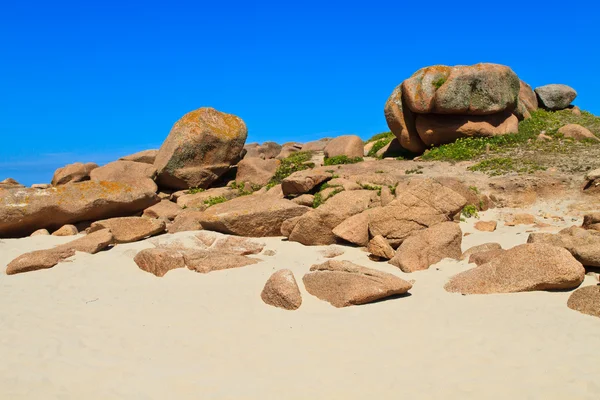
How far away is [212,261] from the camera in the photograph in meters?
9.88

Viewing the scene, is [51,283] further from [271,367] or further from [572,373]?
[572,373]

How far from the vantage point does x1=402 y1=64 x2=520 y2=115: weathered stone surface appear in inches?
775

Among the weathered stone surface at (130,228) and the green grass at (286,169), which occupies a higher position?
the green grass at (286,169)

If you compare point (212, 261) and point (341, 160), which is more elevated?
point (341, 160)

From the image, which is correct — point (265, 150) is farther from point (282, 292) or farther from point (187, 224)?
point (282, 292)

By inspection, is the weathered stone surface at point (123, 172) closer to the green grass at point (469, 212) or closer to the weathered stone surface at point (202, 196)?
the weathered stone surface at point (202, 196)

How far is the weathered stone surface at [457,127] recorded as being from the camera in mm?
20422

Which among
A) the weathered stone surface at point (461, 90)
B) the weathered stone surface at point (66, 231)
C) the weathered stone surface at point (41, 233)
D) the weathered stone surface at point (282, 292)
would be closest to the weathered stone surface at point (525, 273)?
the weathered stone surface at point (282, 292)

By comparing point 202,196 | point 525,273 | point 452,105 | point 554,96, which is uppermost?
point 554,96

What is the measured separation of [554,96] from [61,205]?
2227 cm

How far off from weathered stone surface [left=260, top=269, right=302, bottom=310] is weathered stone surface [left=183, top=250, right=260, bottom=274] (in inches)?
65.5

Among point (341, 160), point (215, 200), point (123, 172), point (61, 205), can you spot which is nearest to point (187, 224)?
point (61, 205)

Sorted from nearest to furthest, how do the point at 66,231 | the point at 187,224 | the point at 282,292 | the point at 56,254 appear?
1. the point at 282,292
2. the point at 56,254
3. the point at 187,224
4. the point at 66,231

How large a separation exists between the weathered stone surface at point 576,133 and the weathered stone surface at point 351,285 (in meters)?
14.4
